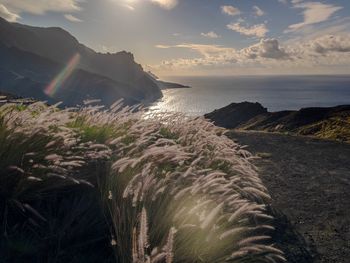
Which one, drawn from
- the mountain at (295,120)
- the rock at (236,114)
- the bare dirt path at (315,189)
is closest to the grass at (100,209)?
the bare dirt path at (315,189)

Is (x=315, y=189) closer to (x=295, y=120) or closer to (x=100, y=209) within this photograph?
(x=100, y=209)

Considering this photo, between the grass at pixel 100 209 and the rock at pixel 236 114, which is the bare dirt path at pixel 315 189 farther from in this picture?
the rock at pixel 236 114

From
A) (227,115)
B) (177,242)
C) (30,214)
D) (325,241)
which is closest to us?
(177,242)

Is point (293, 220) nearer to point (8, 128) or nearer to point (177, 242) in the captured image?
point (177, 242)

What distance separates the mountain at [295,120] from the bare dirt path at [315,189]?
7632 millimetres

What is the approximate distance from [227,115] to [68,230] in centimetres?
7160

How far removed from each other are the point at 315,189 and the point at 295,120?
4087 cm

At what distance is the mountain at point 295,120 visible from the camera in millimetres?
26998

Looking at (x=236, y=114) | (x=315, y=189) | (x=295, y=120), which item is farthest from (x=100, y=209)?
(x=236, y=114)

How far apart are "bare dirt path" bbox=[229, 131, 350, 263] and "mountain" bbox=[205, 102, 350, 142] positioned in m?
7.63

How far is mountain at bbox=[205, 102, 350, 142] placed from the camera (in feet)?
88.6

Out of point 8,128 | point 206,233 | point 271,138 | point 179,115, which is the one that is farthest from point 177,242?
point 271,138

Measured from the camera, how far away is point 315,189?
823 centimetres

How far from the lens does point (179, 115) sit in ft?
29.1
